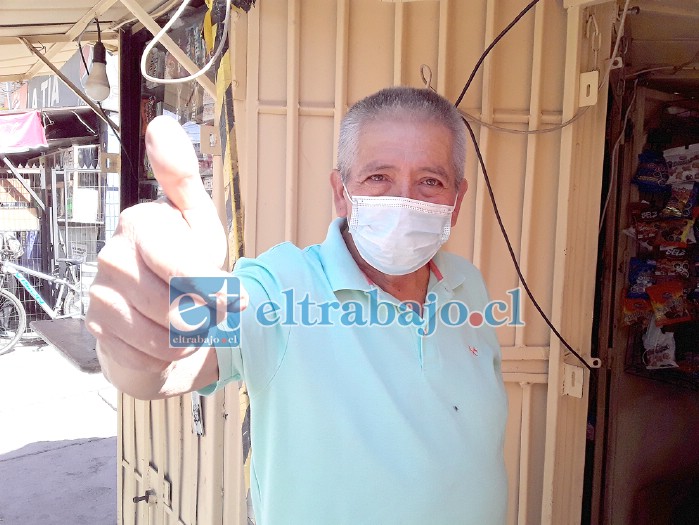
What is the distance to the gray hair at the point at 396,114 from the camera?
120 cm

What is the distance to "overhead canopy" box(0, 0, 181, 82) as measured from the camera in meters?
2.48

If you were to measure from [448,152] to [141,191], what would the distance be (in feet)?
7.64

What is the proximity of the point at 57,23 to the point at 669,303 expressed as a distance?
349 cm

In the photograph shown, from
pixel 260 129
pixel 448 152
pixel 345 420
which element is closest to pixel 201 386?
pixel 345 420

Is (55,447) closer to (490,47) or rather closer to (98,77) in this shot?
(98,77)

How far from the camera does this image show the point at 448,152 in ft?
4.07

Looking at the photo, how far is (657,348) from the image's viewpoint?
8.79 ft

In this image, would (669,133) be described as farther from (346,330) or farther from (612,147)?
(346,330)

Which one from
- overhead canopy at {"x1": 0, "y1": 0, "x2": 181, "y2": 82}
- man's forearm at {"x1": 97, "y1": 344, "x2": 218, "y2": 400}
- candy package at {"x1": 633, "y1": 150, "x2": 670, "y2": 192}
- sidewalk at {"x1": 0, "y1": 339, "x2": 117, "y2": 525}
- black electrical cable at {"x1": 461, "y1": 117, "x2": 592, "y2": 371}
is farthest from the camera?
sidewalk at {"x1": 0, "y1": 339, "x2": 117, "y2": 525}

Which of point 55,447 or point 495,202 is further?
point 55,447

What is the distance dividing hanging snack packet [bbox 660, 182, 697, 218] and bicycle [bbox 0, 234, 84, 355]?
6787 mm

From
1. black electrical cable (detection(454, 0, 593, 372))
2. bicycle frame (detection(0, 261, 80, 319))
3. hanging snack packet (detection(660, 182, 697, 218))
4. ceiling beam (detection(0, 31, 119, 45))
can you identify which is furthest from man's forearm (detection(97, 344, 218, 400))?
bicycle frame (detection(0, 261, 80, 319))

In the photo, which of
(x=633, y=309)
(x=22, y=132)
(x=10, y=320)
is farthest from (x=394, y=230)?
(x=10, y=320)

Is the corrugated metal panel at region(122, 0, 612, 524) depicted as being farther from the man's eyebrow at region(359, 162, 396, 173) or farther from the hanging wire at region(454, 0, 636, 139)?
the man's eyebrow at region(359, 162, 396, 173)
